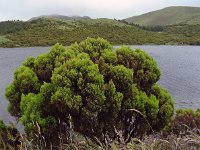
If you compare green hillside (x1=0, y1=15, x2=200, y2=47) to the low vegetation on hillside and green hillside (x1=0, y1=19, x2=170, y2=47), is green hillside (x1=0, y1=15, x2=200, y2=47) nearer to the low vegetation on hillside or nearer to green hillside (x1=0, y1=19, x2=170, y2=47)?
green hillside (x1=0, y1=19, x2=170, y2=47)

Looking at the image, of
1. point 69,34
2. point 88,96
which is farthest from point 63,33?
point 88,96

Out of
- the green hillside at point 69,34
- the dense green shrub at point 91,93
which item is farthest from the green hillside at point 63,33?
the dense green shrub at point 91,93

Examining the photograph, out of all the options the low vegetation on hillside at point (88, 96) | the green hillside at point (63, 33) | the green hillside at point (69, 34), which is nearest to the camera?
the low vegetation on hillside at point (88, 96)

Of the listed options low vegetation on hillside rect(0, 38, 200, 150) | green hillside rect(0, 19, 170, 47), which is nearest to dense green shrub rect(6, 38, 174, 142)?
low vegetation on hillside rect(0, 38, 200, 150)

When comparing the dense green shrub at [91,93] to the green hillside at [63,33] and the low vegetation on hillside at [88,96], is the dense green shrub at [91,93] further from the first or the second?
the green hillside at [63,33]

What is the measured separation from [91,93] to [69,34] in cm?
10335

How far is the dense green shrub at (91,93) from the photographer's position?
11984 millimetres

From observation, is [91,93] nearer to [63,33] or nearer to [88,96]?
[88,96]

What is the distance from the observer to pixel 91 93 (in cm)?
1191

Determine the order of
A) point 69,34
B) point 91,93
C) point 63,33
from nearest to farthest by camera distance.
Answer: point 91,93
point 69,34
point 63,33

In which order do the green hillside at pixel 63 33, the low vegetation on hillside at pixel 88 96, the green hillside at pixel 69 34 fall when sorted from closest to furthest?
the low vegetation on hillside at pixel 88 96
the green hillside at pixel 69 34
the green hillside at pixel 63 33

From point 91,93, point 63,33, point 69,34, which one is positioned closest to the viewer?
point 91,93

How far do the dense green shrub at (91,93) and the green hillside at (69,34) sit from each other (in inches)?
3157

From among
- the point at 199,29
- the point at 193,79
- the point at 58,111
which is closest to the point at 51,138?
the point at 58,111
